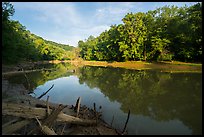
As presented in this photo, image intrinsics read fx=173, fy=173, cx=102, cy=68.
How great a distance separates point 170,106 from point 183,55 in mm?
38325

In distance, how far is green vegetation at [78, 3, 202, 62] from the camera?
42.6 metres

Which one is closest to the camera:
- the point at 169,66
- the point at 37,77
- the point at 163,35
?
the point at 37,77

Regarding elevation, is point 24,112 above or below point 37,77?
above

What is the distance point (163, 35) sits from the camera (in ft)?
164

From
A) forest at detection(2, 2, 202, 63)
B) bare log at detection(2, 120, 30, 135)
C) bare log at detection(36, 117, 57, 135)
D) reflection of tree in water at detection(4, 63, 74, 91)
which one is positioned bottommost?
reflection of tree in water at detection(4, 63, 74, 91)

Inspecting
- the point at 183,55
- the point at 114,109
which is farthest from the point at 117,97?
the point at 183,55

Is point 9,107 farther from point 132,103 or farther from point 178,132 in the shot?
point 132,103

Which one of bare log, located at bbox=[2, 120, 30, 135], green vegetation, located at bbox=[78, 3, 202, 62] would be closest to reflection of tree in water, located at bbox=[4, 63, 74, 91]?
bare log, located at bbox=[2, 120, 30, 135]

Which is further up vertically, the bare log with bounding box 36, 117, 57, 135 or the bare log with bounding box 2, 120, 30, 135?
the bare log with bounding box 2, 120, 30, 135

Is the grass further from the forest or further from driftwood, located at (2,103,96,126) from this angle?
driftwood, located at (2,103,96,126)

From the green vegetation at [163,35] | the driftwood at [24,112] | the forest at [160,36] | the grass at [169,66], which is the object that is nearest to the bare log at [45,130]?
the driftwood at [24,112]

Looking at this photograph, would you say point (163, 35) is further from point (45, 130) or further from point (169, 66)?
point (45, 130)

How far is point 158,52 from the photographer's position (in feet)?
167

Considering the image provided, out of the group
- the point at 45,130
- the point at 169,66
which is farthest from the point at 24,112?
the point at 169,66
